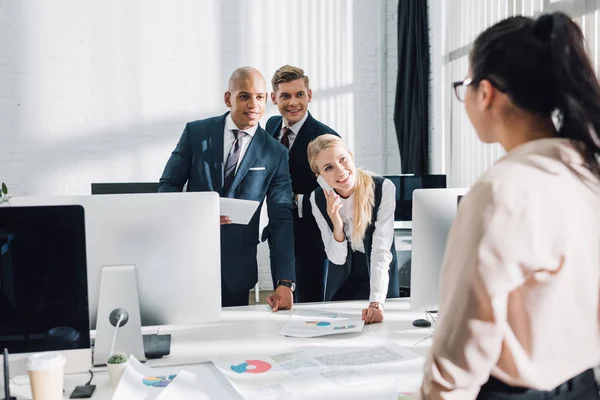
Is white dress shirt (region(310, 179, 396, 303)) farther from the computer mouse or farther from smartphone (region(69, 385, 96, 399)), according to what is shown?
smartphone (region(69, 385, 96, 399))

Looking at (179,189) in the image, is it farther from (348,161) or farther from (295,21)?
(295,21)

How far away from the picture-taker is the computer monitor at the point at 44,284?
1.33 metres

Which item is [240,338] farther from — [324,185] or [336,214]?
[324,185]

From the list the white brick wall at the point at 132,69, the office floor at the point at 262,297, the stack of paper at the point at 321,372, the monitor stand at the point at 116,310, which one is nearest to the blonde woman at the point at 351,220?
the stack of paper at the point at 321,372

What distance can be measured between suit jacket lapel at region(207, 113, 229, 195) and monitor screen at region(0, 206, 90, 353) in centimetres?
124

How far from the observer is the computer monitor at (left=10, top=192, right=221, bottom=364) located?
157cm

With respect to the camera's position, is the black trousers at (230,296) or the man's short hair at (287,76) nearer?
the black trousers at (230,296)

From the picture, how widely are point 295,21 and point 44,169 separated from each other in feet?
7.75

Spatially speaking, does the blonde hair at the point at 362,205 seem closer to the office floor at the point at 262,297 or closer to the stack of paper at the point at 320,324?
the stack of paper at the point at 320,324

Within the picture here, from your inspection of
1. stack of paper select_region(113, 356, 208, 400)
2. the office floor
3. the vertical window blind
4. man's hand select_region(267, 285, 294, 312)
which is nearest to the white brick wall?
the office floor

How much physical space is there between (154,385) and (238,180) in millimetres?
1263

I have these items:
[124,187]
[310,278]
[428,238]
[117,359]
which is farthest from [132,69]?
[117,359]

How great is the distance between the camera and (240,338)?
5.85 feet

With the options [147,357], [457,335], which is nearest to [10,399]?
[147,357]
